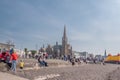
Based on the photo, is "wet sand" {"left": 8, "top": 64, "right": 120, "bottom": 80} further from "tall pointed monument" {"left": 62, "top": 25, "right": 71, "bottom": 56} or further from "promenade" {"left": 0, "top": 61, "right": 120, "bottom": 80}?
Result: "tall pointed monument" {"left": 62, "top": 25, "right": 71, "bottom": 56}

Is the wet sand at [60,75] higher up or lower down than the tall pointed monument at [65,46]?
lower down

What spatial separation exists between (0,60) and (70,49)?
11889 centimetres

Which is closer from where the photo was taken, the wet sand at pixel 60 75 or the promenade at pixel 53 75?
the promenade at pixel 53 75

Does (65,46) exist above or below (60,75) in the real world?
above

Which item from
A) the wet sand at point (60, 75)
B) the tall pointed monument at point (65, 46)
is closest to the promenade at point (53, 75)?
the wet sand at point (60, 75)

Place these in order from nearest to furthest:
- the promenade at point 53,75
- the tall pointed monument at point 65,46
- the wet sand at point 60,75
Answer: the promenade at point 53,75, the wet sand at point 60,75, the tall pointed monument at point 65,46

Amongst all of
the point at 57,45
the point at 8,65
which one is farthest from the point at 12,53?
the point at 57,45

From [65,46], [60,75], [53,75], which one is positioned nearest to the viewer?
[53,75]

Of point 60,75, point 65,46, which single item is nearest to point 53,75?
point 60,75

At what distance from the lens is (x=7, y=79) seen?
14039 millimetres

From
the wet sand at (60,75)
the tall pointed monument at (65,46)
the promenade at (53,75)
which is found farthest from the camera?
the tall pointed monument at (65,46)

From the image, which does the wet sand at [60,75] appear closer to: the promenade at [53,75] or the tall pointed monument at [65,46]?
the promenade at [53,75]

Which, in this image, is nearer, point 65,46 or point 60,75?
point 60,75

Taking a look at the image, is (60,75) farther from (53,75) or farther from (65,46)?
(65,46)
